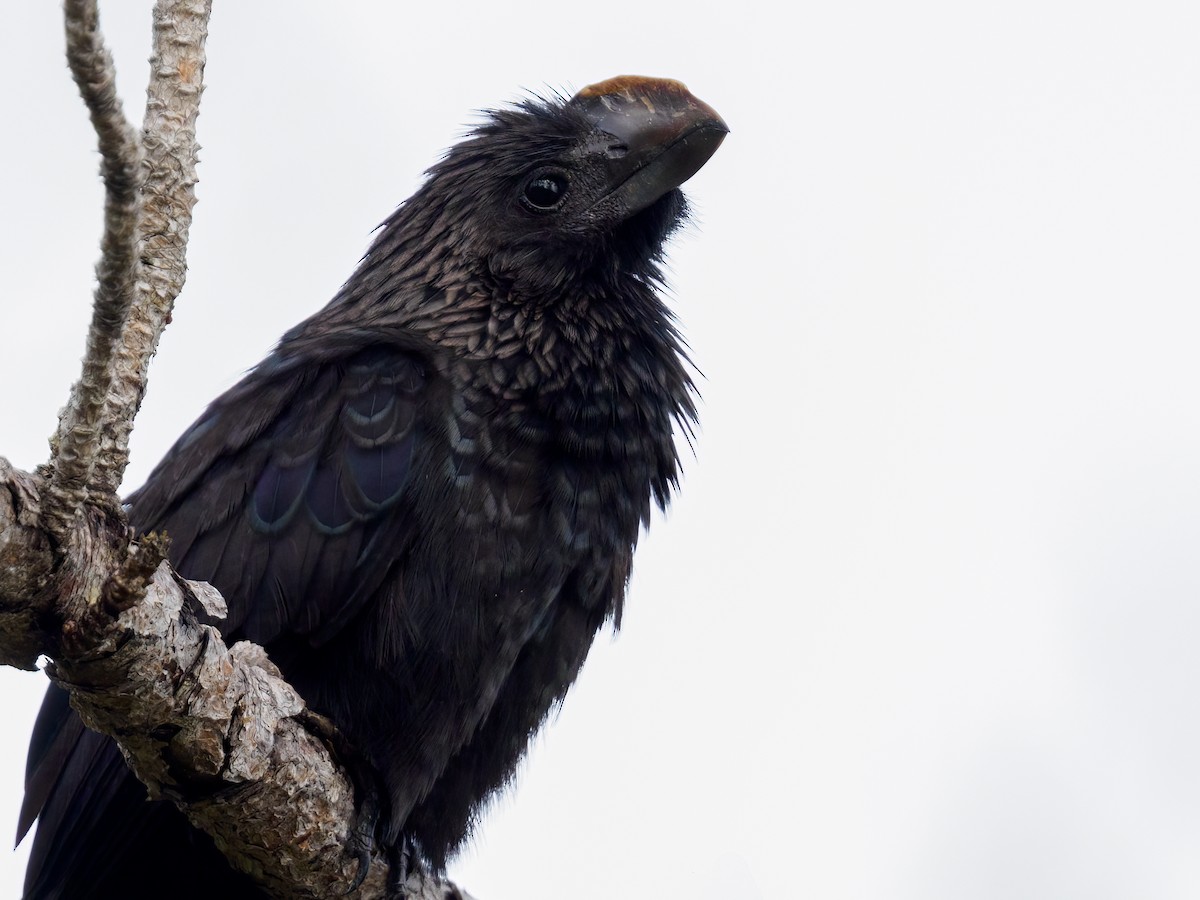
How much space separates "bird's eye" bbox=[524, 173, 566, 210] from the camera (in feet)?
15.5

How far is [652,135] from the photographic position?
15.1 feet

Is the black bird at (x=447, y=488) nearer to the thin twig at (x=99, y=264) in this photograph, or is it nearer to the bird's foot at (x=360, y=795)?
the bird's foot at (x=360, y=795)

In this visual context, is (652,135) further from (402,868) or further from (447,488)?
(402,868)

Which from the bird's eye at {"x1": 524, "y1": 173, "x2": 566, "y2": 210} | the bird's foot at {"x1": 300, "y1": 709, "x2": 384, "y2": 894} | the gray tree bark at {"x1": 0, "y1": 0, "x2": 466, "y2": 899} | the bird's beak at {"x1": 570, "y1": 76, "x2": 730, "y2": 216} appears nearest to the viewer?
the gray tree bark at {"x1": 0, "y1": 0, "x2": 466, "y2": 899}

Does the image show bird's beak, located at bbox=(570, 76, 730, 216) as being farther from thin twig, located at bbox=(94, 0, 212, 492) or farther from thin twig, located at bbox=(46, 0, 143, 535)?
thin twig, located at bbox=(46, 0, 143, 535)

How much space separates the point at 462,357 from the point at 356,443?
18.9 inches

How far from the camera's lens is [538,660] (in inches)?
170

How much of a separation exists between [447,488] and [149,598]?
1.42 meters

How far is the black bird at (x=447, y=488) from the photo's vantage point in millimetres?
3896

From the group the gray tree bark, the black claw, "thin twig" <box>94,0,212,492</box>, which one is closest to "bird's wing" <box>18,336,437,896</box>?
the gray tree bark

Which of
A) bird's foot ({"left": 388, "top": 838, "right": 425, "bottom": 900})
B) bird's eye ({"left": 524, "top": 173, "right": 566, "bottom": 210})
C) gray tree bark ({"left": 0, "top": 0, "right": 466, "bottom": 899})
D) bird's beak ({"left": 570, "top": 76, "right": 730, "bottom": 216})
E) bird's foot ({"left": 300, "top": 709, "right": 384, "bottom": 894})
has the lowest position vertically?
bird's foot ({"left": 388, "top": 838, "right": 425, "bottom": 900})

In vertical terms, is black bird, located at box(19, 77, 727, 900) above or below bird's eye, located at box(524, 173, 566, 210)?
below

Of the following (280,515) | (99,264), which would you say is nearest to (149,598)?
(99,264)

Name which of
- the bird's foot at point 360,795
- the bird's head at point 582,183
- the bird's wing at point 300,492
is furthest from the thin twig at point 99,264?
the bird's head at point 582,183
